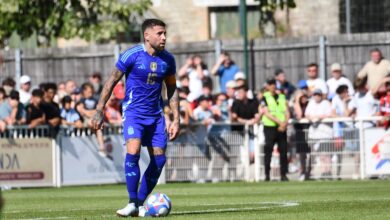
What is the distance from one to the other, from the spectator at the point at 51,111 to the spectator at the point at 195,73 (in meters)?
3.76

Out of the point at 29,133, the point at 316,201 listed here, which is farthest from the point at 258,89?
the point at 316,201

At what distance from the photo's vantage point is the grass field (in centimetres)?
1536

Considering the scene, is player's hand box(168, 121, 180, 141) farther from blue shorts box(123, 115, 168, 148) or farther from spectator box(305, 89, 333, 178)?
spectator box(305, 89, 333, 178)

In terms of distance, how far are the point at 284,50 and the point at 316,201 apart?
1642cm

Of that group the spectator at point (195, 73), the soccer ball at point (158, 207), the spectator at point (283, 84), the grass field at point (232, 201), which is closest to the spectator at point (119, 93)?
the spectator at point (195, 73)

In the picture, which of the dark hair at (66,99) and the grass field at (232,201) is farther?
the dark hair at (66,99)

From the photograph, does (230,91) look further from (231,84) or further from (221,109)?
(221,109)

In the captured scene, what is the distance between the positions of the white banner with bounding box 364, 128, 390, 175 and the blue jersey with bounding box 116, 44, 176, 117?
37.1 feet

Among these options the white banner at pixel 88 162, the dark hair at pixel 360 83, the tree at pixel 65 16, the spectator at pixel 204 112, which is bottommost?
the white banner at pixel 88 162

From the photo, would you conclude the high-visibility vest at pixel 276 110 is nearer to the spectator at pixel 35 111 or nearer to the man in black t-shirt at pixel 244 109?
the man in black t-shirt at pixel 244 109

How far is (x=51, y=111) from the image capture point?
89.2 ft

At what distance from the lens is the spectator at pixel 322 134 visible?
27.3m

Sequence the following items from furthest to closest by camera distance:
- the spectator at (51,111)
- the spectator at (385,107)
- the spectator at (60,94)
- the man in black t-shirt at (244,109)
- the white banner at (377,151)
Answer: the spectator at (60,94) → the man in black t-shirt at (244,109) → the spectator at (51,111) → the spectator at (385,107) → the white banner at (377,151)

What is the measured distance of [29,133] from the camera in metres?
27.0
